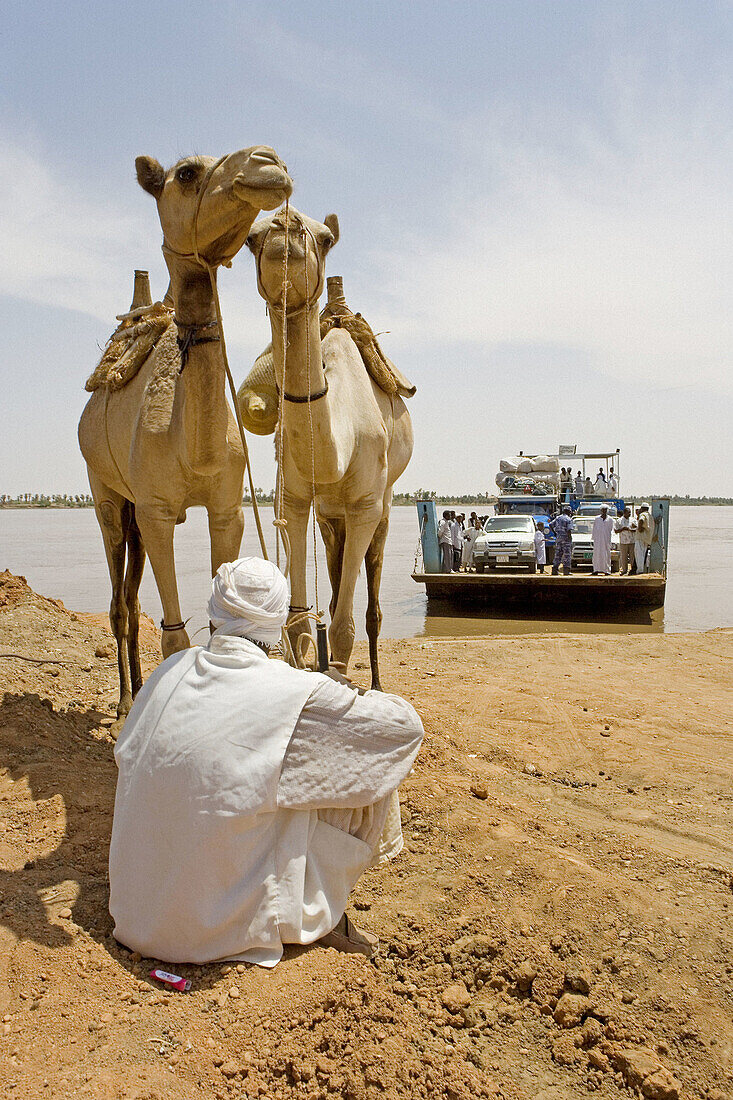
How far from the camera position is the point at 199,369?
3.76m

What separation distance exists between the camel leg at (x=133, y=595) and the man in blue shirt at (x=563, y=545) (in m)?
12.1

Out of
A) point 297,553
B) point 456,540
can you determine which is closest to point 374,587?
point 297,553

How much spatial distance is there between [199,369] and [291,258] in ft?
2.18

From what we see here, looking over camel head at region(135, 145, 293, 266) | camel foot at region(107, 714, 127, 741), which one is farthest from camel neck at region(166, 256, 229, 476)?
camel foot at region(107, 714, 127, 741)

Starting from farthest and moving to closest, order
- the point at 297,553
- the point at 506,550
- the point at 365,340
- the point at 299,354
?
the point at 506,550
the point at 365,340
the point at 297,553
the point at 299,354

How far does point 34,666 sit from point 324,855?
500cm

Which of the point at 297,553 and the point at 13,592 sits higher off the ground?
the point at 297,553

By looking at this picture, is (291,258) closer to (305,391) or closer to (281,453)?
(305,391)

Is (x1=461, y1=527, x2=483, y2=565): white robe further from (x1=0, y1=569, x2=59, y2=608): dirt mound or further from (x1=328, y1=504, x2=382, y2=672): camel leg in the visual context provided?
(x1=328, y1=504, x2=382, y2=672): camel leg

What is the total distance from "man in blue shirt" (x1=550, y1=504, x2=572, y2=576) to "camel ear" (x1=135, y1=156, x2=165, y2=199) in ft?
47.1

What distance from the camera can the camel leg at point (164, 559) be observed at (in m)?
4.49

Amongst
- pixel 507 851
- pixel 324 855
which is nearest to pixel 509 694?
pixel 507 851

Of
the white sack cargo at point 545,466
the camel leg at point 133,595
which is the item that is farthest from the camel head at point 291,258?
the white sack cargo at point 545,466

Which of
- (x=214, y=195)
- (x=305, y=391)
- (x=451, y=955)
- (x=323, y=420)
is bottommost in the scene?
(x=451, y=955)
